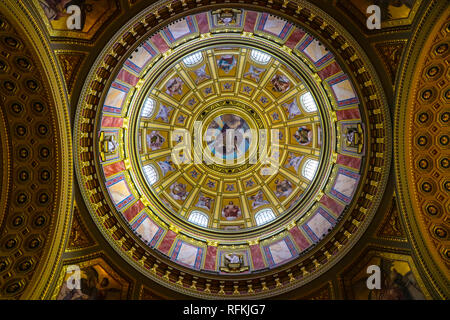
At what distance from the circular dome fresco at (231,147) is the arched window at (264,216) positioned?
93 millimetres

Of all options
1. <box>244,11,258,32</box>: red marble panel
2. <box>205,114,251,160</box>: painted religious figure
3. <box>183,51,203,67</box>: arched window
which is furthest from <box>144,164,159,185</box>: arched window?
<box>244,11,258,32</box>: red marble panel

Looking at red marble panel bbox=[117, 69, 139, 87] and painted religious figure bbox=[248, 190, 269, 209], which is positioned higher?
red marble panel bbox=[117, 69, 139, 87]

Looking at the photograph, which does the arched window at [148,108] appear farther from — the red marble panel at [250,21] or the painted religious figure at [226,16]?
the red marble panel at [250,21]

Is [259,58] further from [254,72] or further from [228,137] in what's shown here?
[228,137]

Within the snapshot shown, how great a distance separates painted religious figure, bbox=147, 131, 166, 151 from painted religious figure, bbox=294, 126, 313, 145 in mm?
10322

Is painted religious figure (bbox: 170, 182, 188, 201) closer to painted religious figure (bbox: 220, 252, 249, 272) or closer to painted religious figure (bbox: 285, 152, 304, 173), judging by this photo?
painted religious figure (bbox: 220, 252, 249, 272)

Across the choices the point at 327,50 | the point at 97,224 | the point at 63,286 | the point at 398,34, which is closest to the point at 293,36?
the point at 327,50

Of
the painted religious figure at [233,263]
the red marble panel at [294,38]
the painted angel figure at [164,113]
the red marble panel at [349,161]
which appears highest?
the red marble panel at [294,38]

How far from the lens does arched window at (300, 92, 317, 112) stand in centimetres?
→ 2312

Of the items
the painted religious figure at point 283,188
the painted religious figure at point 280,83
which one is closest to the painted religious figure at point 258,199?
the painted religious figure at point 283,188

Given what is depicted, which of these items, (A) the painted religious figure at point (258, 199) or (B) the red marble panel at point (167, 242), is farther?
(A) the painted religious figure at point (258, 199)

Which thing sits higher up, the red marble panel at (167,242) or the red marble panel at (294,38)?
the red marble panel at (294,38)

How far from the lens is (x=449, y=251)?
1402cm

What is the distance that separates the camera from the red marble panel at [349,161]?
17.9 meters
